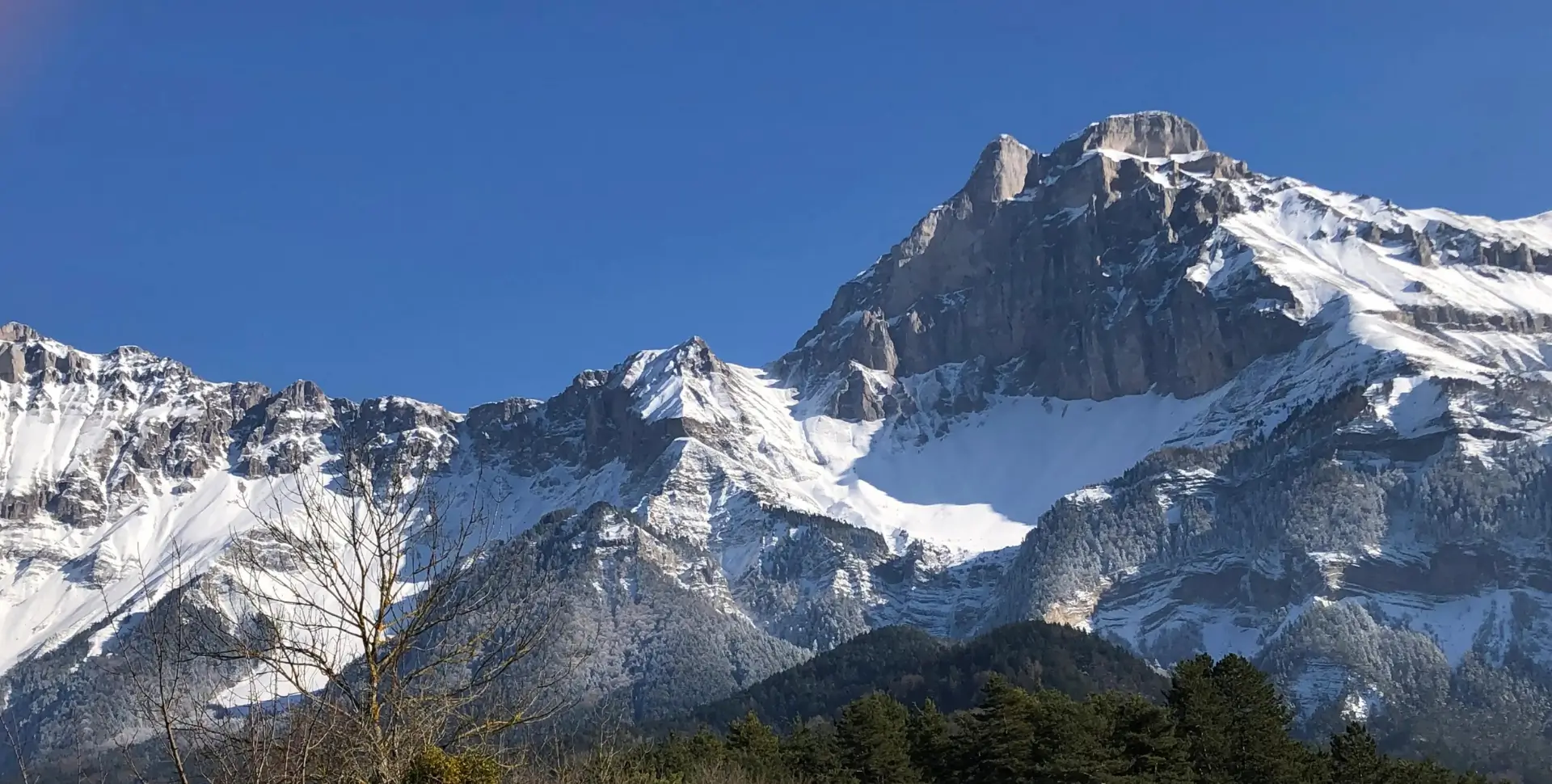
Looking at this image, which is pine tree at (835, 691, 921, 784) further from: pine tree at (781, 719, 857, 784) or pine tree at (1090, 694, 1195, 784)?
pine tree at (1090, 694, 1195, 784)

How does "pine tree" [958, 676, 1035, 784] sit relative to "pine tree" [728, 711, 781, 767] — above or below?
below

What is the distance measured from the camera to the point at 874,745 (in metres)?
75.4

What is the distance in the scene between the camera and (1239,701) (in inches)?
2788

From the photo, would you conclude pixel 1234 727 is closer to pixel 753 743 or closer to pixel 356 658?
pixel 753 743

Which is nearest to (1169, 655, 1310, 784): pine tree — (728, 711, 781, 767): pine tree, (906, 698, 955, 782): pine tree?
(906, 698, 955, 782): pine tree

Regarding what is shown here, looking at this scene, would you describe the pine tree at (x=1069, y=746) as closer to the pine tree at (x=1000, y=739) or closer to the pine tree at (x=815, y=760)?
the pine tree at (x=1000, y=739)

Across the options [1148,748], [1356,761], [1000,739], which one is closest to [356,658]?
[1148,748]

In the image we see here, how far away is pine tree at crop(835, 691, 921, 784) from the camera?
73.8 m

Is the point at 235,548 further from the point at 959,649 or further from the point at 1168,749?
the point at 959,649

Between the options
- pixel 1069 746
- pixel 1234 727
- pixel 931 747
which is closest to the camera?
pixel 1069 746

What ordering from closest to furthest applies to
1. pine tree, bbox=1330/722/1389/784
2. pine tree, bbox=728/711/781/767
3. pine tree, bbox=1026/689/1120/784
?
pine tree, bbox=1026/689/1120/784 < pine tree, bbox=1330/722/1389/784 < pine tree, bbox=728/711/781/767

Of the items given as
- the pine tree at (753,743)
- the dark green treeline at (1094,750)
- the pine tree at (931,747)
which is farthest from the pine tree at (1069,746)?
the pine tree at (753,743)

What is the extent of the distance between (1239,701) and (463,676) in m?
53.7

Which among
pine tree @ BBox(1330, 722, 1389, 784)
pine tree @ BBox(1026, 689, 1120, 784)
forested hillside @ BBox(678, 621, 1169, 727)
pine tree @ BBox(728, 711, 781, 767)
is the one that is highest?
forested hillside @ BBox(678, 621, 1169, 727)
